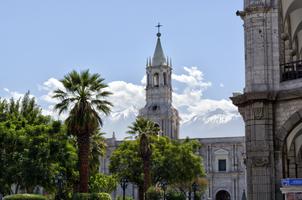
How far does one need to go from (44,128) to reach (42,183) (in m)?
3.84

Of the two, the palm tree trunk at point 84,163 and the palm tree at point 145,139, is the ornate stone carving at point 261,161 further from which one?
the palm tree at point 145,139

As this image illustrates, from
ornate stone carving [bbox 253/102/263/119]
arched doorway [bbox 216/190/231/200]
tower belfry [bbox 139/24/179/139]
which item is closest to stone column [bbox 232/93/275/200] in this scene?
ornate stone carving [bbox 253/102/263/119]

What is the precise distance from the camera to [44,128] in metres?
40.6

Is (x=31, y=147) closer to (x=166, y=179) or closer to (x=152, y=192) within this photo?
(x=152, y=192)

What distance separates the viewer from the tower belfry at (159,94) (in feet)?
295

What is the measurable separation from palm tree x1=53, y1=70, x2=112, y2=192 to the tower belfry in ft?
173

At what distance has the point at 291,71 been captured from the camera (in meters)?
24.4

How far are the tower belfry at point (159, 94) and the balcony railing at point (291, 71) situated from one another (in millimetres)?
64838

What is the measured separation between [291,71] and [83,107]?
14999mm

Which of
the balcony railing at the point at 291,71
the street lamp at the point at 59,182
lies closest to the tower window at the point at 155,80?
the street lamp at the point at 59,182

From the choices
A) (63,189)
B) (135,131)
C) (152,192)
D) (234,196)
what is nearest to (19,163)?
(63,189)

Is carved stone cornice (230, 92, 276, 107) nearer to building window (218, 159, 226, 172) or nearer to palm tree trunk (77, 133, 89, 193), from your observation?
palm tree trunk (77, 133, 89, 193)

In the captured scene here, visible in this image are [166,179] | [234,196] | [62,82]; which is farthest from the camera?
[234,196]

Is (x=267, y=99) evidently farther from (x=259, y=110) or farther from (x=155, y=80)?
(x=155, y=80)
